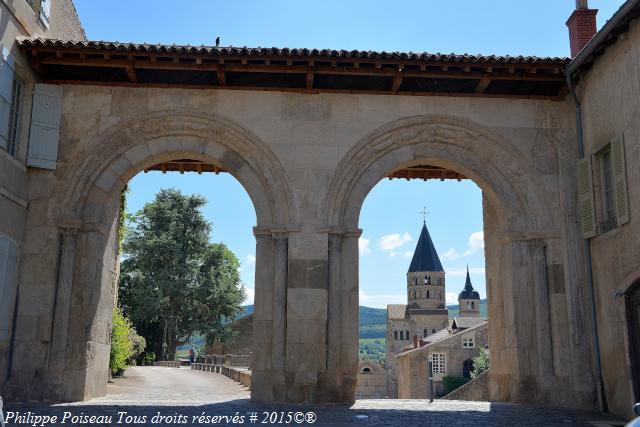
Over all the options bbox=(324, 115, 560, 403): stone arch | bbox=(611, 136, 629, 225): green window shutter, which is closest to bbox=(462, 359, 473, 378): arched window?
bbox=(324, 115, 560, 403): stone arch

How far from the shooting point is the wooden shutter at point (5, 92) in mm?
10711

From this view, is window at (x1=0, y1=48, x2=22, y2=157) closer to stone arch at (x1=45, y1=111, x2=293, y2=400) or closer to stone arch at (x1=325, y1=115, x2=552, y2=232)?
stone arch at (x1=45, y1=111, x2=293, y2=400)

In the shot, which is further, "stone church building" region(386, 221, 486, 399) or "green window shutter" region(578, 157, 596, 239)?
"stone church building" region(386, 221, 486, 399)

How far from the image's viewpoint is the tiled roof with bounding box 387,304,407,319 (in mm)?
96481

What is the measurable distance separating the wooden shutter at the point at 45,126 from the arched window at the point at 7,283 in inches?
64.3

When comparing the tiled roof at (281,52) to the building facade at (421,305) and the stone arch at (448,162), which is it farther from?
the building facade at (421,305)

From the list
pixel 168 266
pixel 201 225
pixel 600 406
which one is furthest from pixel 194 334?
pixel 600 406

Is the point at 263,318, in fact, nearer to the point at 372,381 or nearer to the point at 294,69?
the point at 294,69

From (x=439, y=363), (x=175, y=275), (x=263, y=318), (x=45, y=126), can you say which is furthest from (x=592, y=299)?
(x=439, y=363)

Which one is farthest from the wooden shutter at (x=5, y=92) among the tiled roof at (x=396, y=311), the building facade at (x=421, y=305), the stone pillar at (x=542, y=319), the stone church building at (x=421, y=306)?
the tiled roof at (x=396, y=311)

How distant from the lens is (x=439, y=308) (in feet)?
323

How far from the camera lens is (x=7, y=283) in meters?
10.8

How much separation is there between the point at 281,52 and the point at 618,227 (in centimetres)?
653

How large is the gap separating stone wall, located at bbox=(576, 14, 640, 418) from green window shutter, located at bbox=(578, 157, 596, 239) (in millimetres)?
113
